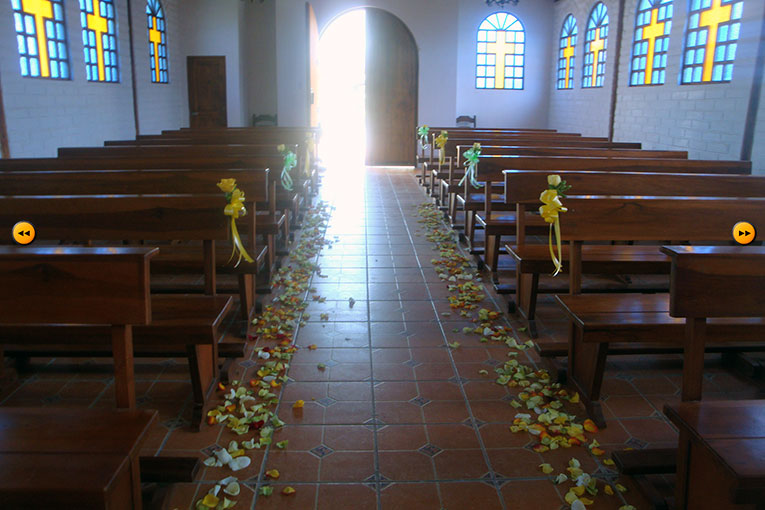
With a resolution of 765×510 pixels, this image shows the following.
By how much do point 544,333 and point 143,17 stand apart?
8.04 metres

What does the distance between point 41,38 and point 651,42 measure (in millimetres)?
7354

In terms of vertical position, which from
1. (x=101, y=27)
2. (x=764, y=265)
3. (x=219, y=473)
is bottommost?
(x=219, y=473)

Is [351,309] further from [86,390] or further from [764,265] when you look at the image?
[764,265]

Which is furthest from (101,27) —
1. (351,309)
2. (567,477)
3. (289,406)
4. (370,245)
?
(567,477)

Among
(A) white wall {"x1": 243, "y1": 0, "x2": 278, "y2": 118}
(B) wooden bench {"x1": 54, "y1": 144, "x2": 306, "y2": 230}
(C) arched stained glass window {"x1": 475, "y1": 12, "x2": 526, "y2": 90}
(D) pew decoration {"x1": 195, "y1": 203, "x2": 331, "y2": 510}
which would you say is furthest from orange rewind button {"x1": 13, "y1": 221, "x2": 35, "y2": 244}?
(C) arched stained glass window {"x1": 475, "y1": 12, "x2": 526, "y2": 90}

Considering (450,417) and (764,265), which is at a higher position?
(764,265)

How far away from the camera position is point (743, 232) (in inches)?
121

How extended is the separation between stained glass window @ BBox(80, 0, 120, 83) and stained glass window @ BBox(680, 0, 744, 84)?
7.12 metres

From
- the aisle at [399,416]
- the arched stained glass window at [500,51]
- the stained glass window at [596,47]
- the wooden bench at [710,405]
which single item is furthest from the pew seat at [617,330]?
the arched stained glass window at [500,51]

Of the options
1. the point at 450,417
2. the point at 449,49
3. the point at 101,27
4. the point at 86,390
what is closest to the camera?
the point at 450,417

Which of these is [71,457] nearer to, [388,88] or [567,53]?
[388,88]

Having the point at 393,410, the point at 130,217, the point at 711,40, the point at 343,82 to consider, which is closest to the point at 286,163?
the point at 130,217

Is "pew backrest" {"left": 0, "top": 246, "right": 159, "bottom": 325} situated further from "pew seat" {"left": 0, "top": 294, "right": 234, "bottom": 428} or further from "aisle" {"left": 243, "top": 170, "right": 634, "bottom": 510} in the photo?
"aisle" {"left": 243, "top": 170, "right": 634, "bottom": 510}

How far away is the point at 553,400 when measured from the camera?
295 centimetres
